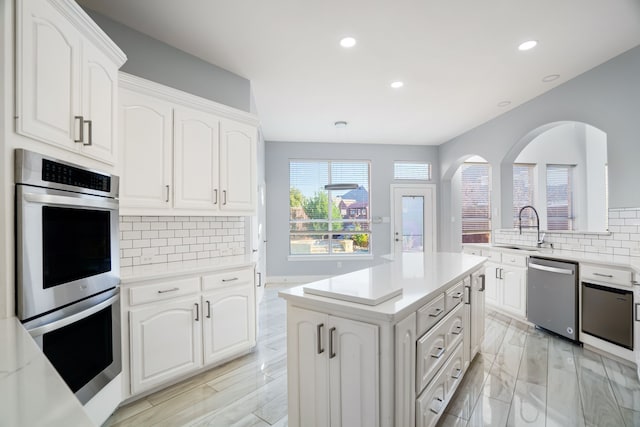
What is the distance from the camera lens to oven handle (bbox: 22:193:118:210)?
1293 mm

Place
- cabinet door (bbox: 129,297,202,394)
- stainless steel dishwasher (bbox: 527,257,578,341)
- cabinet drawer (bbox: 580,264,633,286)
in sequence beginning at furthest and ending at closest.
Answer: stainless steel dishwasher (bbox: 527,257,578,341) < cabinet drawer (bbox: 580,264,633,286) < cabinet door (bbox: 129,297,202,394)

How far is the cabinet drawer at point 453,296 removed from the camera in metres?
1.92

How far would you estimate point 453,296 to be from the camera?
2027mm

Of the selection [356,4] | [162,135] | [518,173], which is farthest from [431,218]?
[162,135]

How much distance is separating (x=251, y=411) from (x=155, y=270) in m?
1.25

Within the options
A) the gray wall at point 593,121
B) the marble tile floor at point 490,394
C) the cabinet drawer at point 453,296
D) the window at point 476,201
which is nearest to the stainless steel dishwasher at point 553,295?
the marble tile floor at point 490,394

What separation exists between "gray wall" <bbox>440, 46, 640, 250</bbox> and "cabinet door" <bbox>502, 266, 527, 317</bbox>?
1070 millimetres

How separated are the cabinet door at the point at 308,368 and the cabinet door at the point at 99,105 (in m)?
1.38

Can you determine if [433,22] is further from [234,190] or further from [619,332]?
[619,332]

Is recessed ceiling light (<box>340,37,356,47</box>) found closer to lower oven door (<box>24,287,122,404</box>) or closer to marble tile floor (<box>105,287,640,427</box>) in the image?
lower oven door (<box>24,287,122,404</box>)

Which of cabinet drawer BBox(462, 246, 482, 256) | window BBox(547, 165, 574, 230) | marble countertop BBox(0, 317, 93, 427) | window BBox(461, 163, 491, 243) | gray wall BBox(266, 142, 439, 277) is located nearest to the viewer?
marble countertop BBox(0, 317, 93, 427)

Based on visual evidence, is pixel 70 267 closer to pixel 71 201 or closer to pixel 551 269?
pixel 71 201

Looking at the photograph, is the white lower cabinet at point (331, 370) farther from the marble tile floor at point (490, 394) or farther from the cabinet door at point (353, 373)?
the marble tile floor at point (490, 394)

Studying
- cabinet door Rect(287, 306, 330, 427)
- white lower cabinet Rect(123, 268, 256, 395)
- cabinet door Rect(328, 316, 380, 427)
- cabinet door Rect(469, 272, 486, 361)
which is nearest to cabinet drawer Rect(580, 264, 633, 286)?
cabinet door Rect(469, 272, 486, 361)
